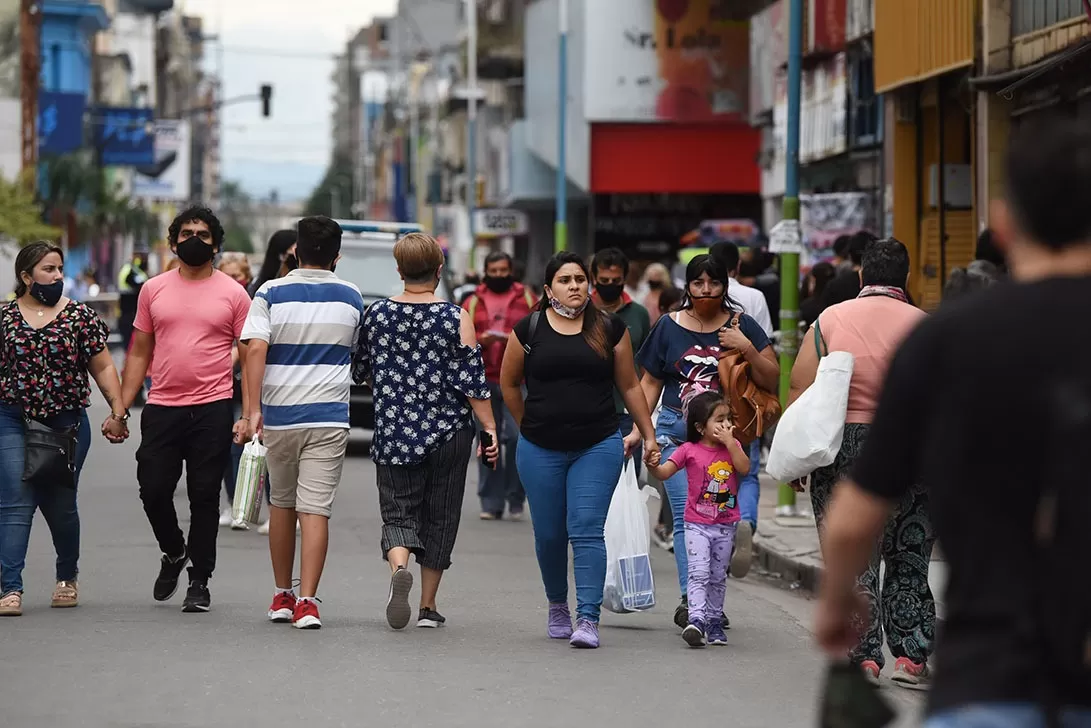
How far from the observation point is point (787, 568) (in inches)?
472

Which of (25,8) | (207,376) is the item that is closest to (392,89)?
(25,8)

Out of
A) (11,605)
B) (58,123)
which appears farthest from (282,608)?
(58,123)

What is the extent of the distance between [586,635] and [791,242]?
6384 millimetres

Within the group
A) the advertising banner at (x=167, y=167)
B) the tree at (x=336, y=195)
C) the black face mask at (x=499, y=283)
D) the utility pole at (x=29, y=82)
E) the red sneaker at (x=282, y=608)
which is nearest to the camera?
the red sneaker at (x=282, y=608)

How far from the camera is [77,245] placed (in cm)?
7038

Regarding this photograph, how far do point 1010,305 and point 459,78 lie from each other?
70.2 m

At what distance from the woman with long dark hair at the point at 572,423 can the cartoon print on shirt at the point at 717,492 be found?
0.31 meters

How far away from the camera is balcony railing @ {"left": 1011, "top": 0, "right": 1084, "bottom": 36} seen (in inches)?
590

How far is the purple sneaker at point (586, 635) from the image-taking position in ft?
28.3

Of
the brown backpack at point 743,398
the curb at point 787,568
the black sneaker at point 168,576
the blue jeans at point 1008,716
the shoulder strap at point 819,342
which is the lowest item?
the curb at point 787,568

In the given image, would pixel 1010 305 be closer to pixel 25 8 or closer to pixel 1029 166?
pixel 1029 166

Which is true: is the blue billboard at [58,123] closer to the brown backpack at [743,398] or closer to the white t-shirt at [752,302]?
the white t-shirt at [752,302]

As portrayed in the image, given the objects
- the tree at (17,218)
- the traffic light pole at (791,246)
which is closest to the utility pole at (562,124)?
the tree at (17,218)

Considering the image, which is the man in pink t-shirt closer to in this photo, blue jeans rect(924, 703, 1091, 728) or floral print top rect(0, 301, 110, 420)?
floral print top rect(0, 301, 110, 420)
